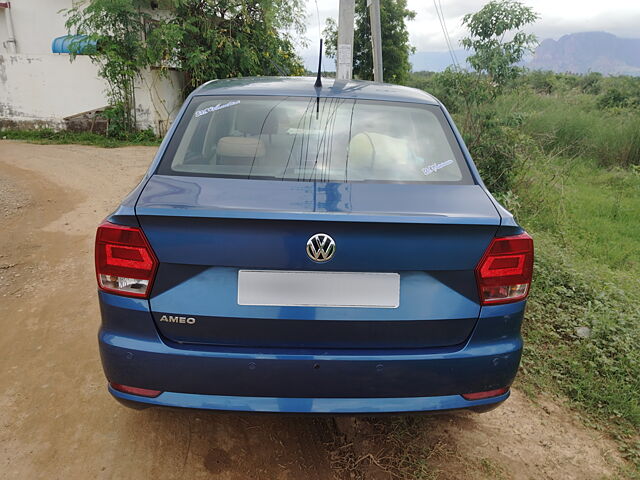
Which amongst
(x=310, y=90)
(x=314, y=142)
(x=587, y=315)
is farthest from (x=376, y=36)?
(x=314, y=142)

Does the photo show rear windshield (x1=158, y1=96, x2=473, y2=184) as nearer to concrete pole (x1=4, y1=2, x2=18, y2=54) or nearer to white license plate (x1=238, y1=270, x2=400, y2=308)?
white license plate (x1=238, y1=270, x2=400, y2=308)

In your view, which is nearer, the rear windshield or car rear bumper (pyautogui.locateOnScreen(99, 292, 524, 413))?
car rear bumper (pyautogui.locateOnScreen(99, 292, 524, 413))

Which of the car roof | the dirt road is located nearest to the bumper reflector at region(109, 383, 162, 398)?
the dirt road

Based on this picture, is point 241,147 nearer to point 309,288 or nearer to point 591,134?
point 309,288

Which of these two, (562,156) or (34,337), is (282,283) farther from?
(562,156)

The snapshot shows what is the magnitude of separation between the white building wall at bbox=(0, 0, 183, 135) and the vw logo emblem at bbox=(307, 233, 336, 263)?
11923 mm

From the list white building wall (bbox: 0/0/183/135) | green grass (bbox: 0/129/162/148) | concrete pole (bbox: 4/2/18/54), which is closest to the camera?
green grass (bbox: 0/129/162/148)

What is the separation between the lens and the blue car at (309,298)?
5.50 feet

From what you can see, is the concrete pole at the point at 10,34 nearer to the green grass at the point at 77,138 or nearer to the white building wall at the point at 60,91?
the white building wall at the point at 60,91

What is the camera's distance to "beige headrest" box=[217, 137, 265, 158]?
86.5 inches

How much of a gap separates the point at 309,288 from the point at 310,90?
1.27 metres

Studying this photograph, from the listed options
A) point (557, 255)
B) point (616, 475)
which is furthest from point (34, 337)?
point (557, 255)

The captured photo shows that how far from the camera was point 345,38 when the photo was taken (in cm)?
734

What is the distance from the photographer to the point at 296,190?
187 centimetres
